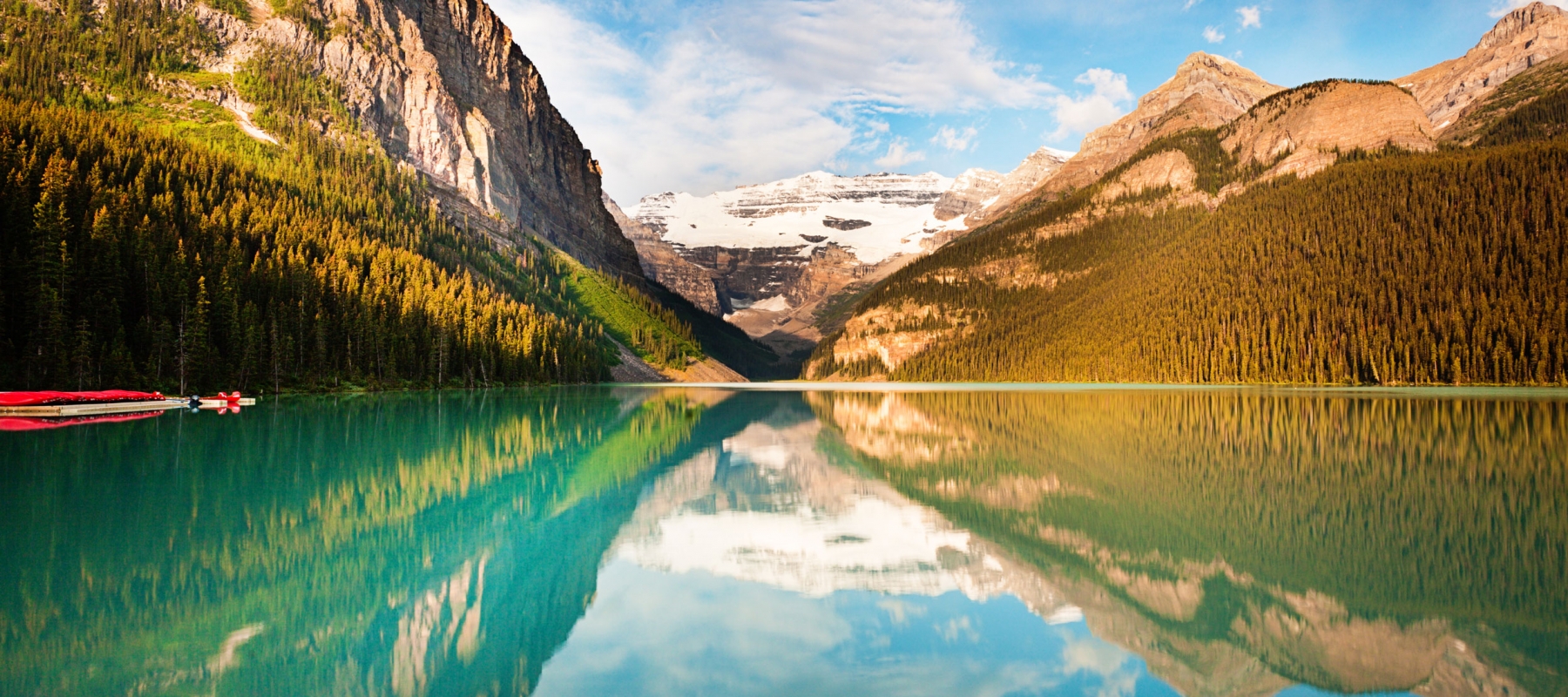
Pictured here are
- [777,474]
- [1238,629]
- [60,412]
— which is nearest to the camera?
[1238,629]

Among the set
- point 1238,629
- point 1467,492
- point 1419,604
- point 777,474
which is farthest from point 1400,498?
point 777,474

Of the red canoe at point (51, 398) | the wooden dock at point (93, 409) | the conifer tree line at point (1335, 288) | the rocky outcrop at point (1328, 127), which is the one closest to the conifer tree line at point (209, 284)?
the wooden dock at point (93, 409)

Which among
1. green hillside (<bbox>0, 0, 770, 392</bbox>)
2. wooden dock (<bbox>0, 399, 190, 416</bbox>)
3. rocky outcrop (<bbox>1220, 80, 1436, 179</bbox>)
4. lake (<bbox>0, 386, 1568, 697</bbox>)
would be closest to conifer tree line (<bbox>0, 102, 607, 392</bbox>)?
green hillside (<bbox>0, 0, 770, 392</bbox>)

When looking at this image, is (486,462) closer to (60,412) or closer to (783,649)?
(783,649)

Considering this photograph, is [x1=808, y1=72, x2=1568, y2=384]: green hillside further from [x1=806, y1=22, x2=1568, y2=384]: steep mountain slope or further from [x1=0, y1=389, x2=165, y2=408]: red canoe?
[x1=0, y1=389, x2=165, y2=408]: red canoe

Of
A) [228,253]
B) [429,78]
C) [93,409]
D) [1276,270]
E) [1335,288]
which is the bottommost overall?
[93,409]

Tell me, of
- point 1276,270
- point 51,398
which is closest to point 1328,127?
point 1276,270

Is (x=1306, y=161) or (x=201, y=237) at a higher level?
(x=1306, y=161)

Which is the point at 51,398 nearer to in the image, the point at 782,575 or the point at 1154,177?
the point at 782,575
